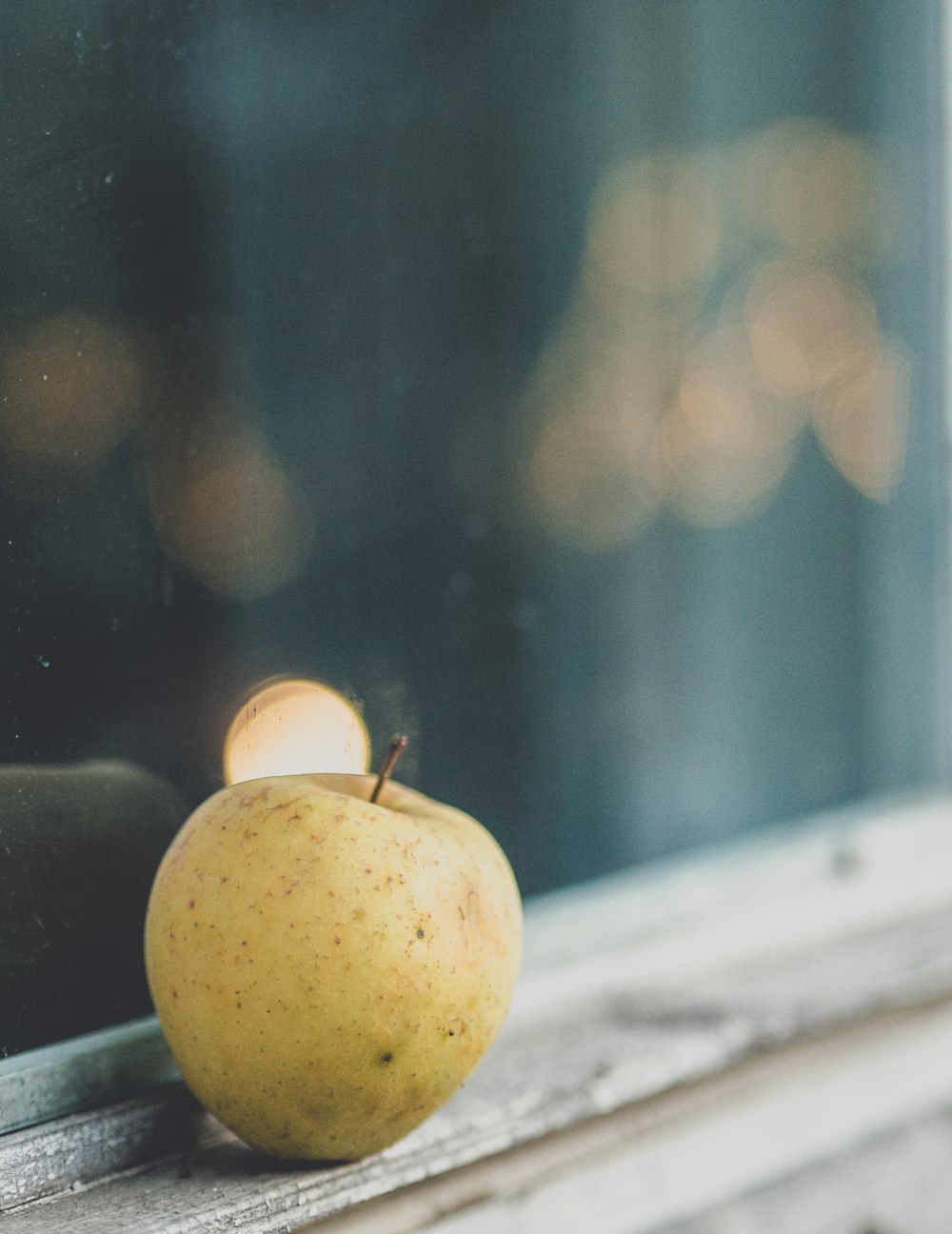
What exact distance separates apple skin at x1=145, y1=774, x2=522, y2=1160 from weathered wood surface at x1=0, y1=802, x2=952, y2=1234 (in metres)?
0.07

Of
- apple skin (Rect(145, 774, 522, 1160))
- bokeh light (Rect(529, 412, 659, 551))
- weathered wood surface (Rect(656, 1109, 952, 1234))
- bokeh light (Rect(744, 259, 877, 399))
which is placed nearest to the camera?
apple skin (Rect(145, 774, 522, 1160))

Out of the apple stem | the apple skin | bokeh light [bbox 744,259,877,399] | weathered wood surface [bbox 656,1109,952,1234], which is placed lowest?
weathered wood surface [bbox 656,1109,952,1234]

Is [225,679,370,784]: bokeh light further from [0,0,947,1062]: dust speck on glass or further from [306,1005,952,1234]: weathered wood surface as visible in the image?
[306,1005,952,1234]: weathered wood surface

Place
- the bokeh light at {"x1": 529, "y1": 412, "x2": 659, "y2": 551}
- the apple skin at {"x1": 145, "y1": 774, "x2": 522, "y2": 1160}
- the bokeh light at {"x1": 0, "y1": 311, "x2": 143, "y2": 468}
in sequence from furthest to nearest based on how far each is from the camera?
the bokeh light at {"x1": 529, "y1": 412, "x2": 659, "y2": 551} < the bokeh light at {"x1": 0, "y1": 311, "x2": 143, "y2": 468} < the apple skin at {"x1": 145, "y1": 774, "x2": 522, "y2": 1160}

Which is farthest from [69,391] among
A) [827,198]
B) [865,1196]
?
[827,198]

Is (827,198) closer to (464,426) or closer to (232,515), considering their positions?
(464,426)

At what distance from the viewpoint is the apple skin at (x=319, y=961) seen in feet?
1.77

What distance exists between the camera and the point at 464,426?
0.96m

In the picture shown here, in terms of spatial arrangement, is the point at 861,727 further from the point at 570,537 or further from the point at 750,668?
the point at 570,537

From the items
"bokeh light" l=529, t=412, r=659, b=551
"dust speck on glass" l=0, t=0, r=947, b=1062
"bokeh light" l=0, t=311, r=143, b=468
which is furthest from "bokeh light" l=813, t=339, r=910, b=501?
"bokeh light" l=0, t=311, r=143, b=468

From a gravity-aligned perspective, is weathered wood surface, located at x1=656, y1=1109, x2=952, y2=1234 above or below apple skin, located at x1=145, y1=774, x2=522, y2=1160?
below

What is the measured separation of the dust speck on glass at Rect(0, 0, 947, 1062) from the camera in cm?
67

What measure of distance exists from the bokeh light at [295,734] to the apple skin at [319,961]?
131mm

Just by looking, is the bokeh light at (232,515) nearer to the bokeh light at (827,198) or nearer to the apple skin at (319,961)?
the apple skin at (319,961)
